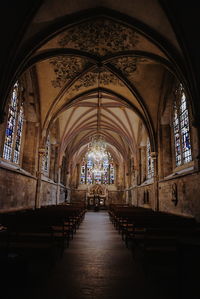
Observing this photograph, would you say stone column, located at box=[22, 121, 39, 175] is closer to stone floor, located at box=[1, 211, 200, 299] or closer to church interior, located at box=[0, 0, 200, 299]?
church interior, located at box=[0, 0, 200, 299]

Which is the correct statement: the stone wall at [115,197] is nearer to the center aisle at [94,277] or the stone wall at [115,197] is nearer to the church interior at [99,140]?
the church interior at [99,140]

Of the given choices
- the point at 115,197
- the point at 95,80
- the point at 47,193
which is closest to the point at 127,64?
the point at 95,80

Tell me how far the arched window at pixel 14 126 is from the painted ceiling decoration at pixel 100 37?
384cm

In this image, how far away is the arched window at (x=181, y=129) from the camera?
37.1 ft

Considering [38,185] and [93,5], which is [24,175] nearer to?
[38,185]

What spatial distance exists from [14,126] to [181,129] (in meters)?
9.75

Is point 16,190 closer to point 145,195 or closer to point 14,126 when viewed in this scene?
point 14,126

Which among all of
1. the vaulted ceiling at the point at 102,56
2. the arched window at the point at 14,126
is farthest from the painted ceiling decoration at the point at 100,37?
the arched window at the point at 14,126

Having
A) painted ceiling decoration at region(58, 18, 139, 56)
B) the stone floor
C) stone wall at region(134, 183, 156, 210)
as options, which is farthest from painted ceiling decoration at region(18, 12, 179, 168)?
the stone floor

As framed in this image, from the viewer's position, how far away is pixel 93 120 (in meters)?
23.8

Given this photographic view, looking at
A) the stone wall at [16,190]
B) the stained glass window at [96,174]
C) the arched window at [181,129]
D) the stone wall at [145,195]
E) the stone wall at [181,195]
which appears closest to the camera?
the stone wall at [181,195]

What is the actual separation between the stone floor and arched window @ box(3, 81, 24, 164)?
8097 mm

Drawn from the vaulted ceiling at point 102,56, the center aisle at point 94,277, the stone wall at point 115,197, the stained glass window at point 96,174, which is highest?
the vaulted ceiling at point 102,56

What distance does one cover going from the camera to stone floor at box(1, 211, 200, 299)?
328 cm
